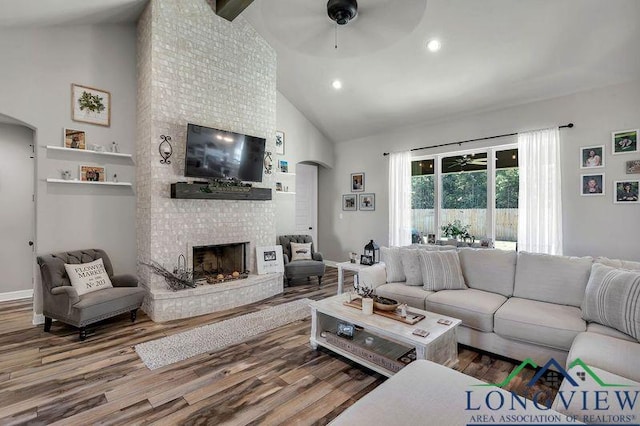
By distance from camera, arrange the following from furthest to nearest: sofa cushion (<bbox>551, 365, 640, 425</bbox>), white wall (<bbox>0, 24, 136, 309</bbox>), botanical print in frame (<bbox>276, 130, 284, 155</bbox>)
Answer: botanical print in frame (<bbox>276, 130, 284, 155</bbox>)
white wall (<bbox>0, 24, 136, 309</bbox>)
sofa cushion (<bbox>551, 365, 640, 425</bbox>)

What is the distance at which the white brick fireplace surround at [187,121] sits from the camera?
3799 millimetres

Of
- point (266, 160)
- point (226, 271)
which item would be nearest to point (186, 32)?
point (266, 160)

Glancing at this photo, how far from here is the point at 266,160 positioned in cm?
491

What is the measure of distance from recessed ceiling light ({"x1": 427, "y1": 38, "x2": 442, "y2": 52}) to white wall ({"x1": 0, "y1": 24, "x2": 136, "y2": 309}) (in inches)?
160

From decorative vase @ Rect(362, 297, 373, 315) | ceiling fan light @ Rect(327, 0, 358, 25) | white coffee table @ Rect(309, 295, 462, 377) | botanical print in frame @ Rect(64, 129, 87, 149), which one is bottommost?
white coffee table @ Rect(309, 295, 462, 377)

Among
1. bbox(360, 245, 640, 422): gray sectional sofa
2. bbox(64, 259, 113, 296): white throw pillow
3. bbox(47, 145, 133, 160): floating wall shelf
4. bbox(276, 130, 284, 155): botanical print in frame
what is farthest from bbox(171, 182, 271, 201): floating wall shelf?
bbox(360, 245, 640, 422): gray sectional sofa

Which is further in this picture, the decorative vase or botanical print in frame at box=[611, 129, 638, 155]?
botanical print in frame at box=[611, 129, 638, 155]

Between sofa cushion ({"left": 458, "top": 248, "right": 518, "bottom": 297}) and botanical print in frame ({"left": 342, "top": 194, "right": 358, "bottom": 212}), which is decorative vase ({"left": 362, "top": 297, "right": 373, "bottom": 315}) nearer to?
sofa cushion ({"left": 458, "top": 248, "right": 518, "bottom": 297})

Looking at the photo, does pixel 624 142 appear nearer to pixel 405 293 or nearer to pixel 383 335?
pixel 405 293

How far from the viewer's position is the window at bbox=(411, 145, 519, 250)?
16.1 feet

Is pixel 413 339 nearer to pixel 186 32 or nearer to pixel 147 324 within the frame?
pixel 147 324

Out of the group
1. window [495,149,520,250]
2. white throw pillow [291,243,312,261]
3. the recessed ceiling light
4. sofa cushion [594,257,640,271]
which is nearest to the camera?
sofa cushion [594,257,640,271]

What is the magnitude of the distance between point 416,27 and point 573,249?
370cm

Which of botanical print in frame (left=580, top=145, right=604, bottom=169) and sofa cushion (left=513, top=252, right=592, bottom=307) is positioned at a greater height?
botanical print in frame (left=580, top=145, right=604, bottom=169)
